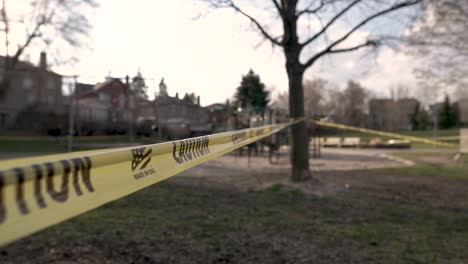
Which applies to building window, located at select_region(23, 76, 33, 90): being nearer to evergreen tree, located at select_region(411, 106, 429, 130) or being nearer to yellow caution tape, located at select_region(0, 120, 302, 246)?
yellow caution tape, located at select_region(0, 120, 302, 246)

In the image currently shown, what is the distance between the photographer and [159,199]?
269 inches

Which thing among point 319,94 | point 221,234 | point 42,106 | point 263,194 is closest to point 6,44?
point 42,106

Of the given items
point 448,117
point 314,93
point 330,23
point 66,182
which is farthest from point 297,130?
point 448,117

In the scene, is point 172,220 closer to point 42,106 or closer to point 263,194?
point 263,194

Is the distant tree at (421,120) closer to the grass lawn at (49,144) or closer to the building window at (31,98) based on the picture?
the grass lawn at (49,144)

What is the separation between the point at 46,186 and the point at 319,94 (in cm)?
5820

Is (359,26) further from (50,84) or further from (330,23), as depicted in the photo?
(50,84)

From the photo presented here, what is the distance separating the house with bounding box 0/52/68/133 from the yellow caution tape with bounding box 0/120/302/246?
1209 cm

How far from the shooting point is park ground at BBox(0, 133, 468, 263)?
409cm

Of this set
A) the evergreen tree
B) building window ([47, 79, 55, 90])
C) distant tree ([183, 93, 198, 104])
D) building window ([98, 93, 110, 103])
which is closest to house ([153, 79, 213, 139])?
distant tree ([183, 93, 198, 104])

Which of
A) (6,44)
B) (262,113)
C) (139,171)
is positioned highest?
(6,44)

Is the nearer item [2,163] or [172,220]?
[2,163]

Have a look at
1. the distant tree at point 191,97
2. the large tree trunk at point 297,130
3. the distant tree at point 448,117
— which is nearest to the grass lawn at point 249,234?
the distant tree at point 191,97

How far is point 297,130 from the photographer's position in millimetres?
9578
